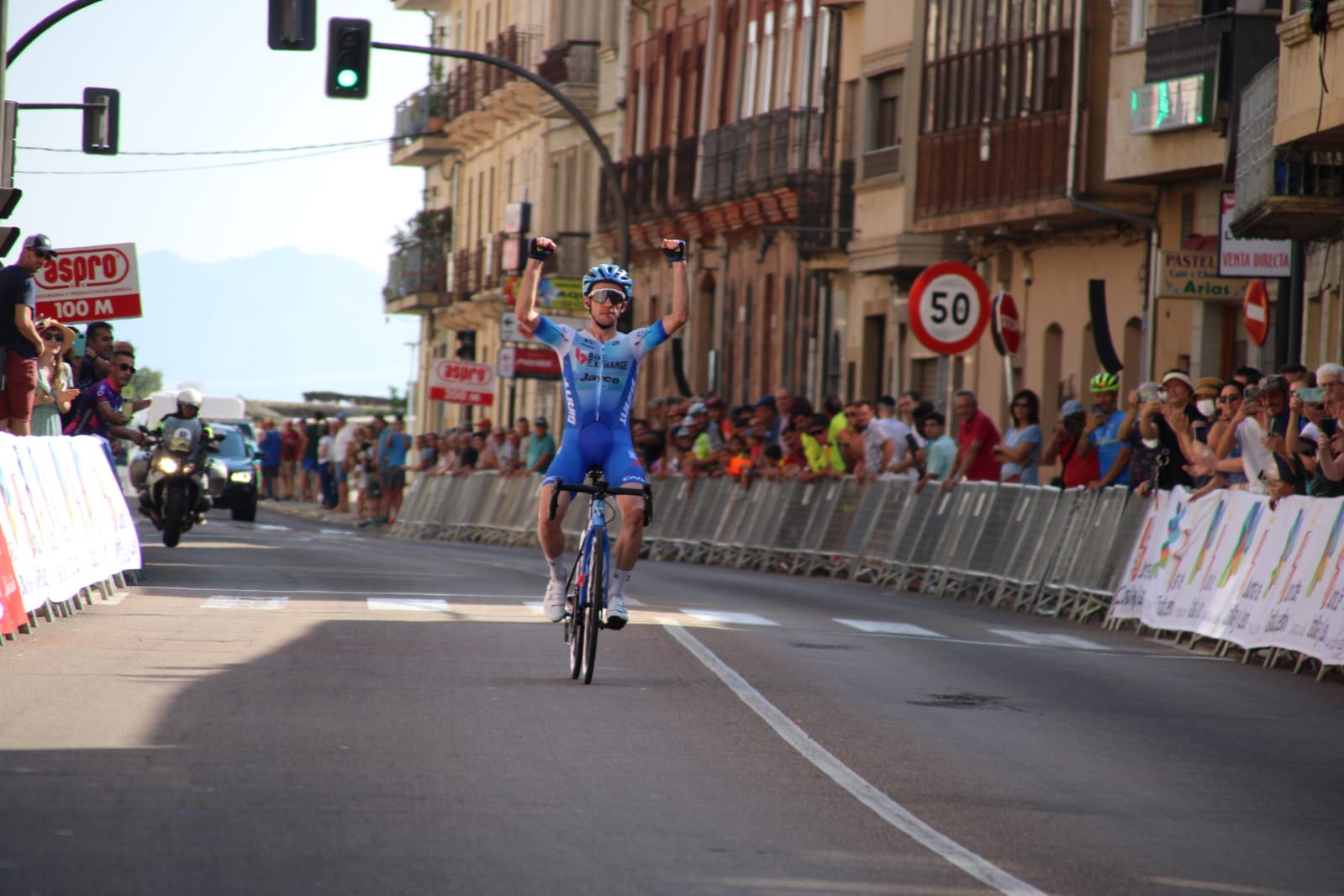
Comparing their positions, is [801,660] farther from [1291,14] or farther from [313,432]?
[313,432]

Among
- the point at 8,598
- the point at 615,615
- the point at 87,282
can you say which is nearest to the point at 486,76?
the point at 87,282

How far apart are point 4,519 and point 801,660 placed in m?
4.44

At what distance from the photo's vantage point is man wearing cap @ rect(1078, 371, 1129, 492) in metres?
23.2

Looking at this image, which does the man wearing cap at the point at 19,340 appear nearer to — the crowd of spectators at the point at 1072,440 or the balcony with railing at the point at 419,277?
the crowd of spectators at the point at 1072,440

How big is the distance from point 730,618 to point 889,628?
112 cm

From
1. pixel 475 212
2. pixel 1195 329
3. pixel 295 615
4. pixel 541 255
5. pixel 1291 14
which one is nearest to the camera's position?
pixel 541 255

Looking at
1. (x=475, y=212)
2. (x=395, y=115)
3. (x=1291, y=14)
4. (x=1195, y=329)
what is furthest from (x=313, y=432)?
(x=1291, y=14)

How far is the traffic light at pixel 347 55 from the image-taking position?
28656mm

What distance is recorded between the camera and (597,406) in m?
14.1

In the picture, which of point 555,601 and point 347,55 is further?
point 347,55

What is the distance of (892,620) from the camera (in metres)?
20.9

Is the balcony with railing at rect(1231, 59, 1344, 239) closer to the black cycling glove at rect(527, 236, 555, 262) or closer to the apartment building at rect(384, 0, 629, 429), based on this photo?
the black cycling glove at rect(527, 236, 555, 262)

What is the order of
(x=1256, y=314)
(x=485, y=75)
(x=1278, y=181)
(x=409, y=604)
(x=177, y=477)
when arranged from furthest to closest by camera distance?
(x=485, y=75) < (x=1278, y=181) < (x=177, y=477) < (x=1256, y=314) < (x=409, y=604)

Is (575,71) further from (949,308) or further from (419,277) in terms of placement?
(949,308)
